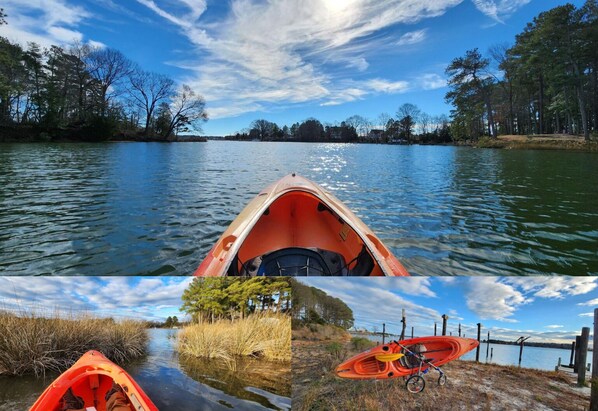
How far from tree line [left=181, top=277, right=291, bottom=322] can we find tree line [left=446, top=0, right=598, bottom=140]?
90.8ft

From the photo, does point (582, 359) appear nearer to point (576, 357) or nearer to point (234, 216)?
point (576, 357)

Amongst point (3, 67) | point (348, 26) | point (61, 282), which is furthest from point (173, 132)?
point (61, 282)

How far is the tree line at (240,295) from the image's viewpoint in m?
3.49

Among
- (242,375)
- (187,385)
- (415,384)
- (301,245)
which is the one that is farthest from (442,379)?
(187,385)

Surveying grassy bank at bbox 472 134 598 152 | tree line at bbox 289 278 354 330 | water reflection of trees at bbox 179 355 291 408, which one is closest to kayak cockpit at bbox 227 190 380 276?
tree line at bbox 289 278 354 330

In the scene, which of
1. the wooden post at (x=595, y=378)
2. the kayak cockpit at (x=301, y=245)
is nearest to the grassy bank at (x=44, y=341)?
the kayak cockpit at (x=301, y=245)

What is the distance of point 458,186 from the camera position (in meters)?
11.2

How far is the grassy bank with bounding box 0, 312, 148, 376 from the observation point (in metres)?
3.63

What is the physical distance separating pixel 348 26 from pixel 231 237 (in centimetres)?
3872

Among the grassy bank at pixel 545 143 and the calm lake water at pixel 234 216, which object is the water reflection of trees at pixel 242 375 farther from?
the grassy bank at pixel 545 143

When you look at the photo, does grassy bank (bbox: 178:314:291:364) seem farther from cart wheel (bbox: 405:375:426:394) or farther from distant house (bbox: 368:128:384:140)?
distant house (bbox: 368:128:384:140)

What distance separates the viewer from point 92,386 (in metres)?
3.29

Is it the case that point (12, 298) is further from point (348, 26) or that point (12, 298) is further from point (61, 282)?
point (348, 26)

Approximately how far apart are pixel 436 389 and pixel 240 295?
182 cm
